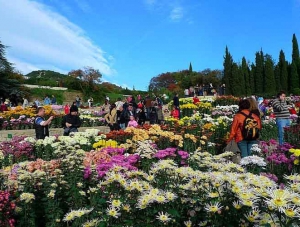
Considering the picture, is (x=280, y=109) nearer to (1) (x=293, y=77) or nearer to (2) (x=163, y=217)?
(2) (x=163, y=217)

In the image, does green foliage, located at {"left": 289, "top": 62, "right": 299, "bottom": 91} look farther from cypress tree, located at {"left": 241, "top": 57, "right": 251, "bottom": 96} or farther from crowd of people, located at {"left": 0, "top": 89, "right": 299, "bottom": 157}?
crowd of people, located at {"left": 0, "top": 89, "right": 299, "bottom": 157}

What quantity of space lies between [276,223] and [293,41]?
193 feet

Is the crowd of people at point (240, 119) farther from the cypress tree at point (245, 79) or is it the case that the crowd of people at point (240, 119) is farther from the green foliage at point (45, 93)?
the cypress tree at point (245, 79)

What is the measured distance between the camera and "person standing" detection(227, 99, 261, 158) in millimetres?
7004

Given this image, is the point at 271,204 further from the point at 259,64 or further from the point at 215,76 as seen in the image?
the point at 215,76

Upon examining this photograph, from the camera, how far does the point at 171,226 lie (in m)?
2.81

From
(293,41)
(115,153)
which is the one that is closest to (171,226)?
(115,153)

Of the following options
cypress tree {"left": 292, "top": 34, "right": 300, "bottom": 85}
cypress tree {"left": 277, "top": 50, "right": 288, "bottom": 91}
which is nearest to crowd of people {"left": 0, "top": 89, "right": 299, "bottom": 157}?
cypress tree {"left": 277, "top": 50, "right": 288, "bottom": 91}

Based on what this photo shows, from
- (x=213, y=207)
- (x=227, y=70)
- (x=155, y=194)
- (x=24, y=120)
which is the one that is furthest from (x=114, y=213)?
(x=227, y=70)

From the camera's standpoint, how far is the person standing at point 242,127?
7.00 metres

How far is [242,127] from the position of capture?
22.9 feet

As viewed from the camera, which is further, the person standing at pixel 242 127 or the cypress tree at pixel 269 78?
the cypress tree at pixel 269 78

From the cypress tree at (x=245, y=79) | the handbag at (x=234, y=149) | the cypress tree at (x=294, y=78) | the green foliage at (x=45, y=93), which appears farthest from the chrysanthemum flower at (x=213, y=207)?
the cypress tree at (x=294, y=78)

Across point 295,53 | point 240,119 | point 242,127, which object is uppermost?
point 295,53
